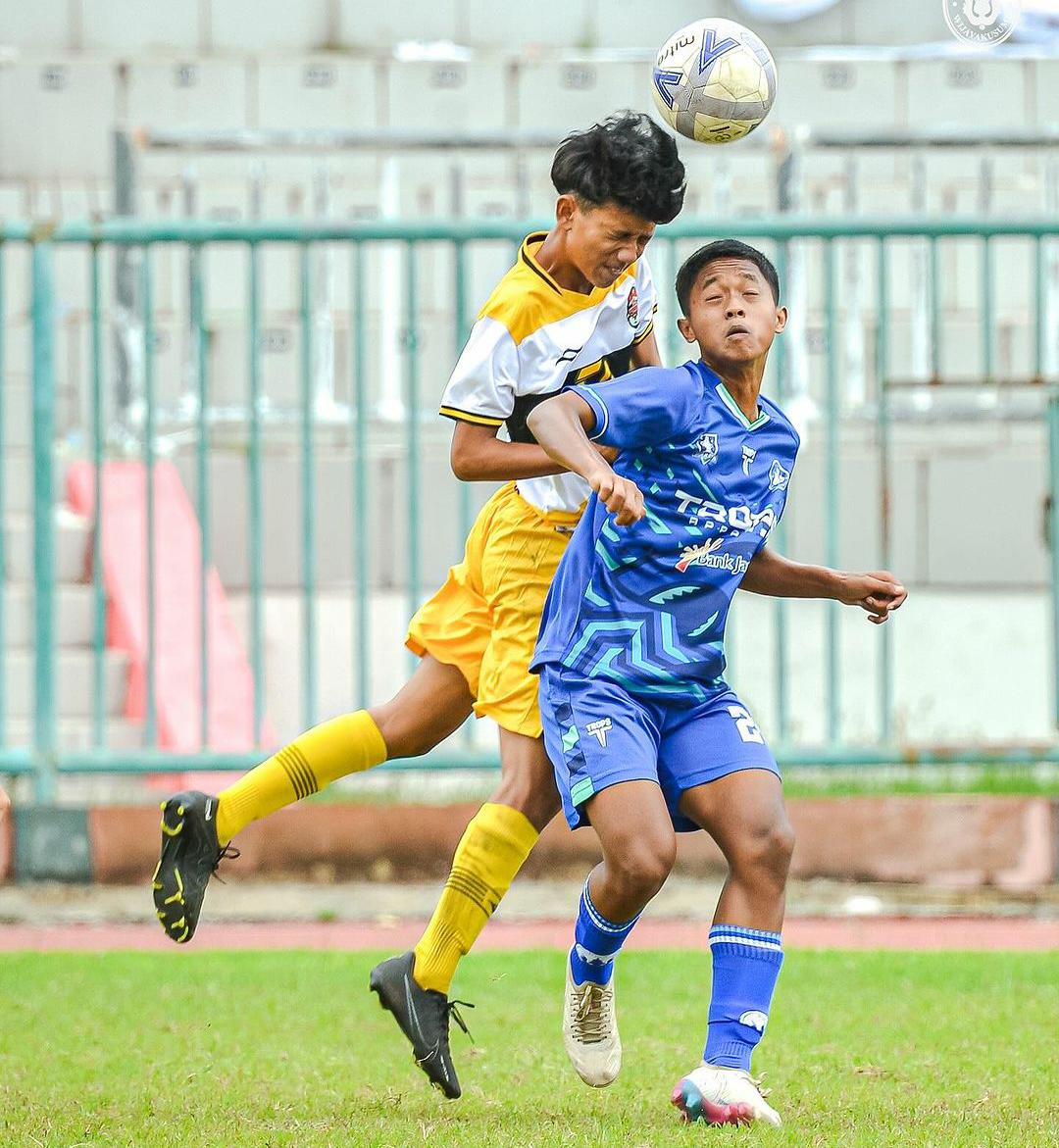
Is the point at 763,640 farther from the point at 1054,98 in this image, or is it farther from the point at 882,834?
the point at 1054,98

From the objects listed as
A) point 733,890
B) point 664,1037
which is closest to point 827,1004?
point 664,1037

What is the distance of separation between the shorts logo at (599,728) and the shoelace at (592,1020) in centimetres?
55

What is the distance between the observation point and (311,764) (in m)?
4.41

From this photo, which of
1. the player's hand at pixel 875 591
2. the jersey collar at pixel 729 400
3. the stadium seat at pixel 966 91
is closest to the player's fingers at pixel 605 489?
the jersey collar at pixel 729 400

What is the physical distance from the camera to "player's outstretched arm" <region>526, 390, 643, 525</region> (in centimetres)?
342

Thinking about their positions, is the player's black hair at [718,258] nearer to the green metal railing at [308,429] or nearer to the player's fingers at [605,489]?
the player's fingers at [605,489]

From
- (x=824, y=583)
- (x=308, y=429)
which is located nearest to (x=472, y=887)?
(x=824, y=583)

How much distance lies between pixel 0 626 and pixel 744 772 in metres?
4.15

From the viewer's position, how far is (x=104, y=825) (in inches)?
261

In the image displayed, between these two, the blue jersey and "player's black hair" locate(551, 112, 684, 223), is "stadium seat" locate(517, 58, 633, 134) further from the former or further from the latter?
the blue jersey

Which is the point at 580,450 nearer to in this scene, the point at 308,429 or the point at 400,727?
the point at 400,727

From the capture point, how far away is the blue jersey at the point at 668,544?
3750mm

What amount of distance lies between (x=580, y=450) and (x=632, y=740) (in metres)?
0.55

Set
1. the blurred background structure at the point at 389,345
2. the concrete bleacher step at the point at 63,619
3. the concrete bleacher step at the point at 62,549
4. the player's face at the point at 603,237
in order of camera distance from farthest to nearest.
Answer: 1. the concrete bleacher step at the point at 62,549
2. the concrete bleacher step at the point at 63,619
3. the blurred background structure at the point at 389,345
4. the player's face at the point at 603,237
